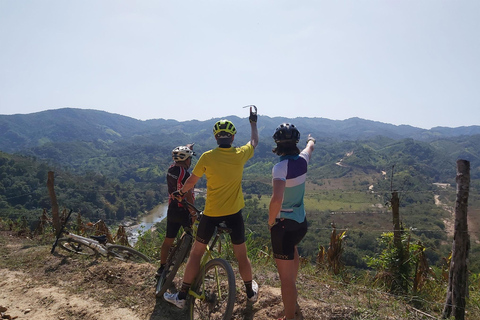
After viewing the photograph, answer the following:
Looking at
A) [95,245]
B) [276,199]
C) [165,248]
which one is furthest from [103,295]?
[276,199]

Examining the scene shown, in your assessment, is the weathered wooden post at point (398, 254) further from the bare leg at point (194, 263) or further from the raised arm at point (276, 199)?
the bare leg at point (194, 263)

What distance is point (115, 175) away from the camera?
407 ft

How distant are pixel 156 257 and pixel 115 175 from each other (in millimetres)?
127731

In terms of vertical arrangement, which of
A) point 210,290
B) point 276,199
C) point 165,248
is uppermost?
point 276,199

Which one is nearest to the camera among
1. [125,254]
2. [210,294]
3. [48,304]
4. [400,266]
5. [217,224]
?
[217,224]

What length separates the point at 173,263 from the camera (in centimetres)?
408

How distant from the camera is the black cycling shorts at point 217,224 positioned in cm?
324

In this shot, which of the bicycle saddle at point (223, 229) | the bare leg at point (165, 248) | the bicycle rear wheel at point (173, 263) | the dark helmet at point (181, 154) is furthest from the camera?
the bare leg at point (165, 248)

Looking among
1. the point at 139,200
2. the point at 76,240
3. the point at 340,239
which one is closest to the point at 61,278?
the point at 76,240

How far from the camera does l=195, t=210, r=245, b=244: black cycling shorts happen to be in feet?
10.6

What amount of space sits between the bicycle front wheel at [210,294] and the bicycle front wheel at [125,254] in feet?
8.05

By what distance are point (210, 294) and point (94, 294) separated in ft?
6.49

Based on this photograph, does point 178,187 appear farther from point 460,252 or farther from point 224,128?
point 460,252

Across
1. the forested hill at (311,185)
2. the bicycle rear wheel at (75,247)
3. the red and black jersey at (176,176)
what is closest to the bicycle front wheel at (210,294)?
the red and black jersey at (176,176)
